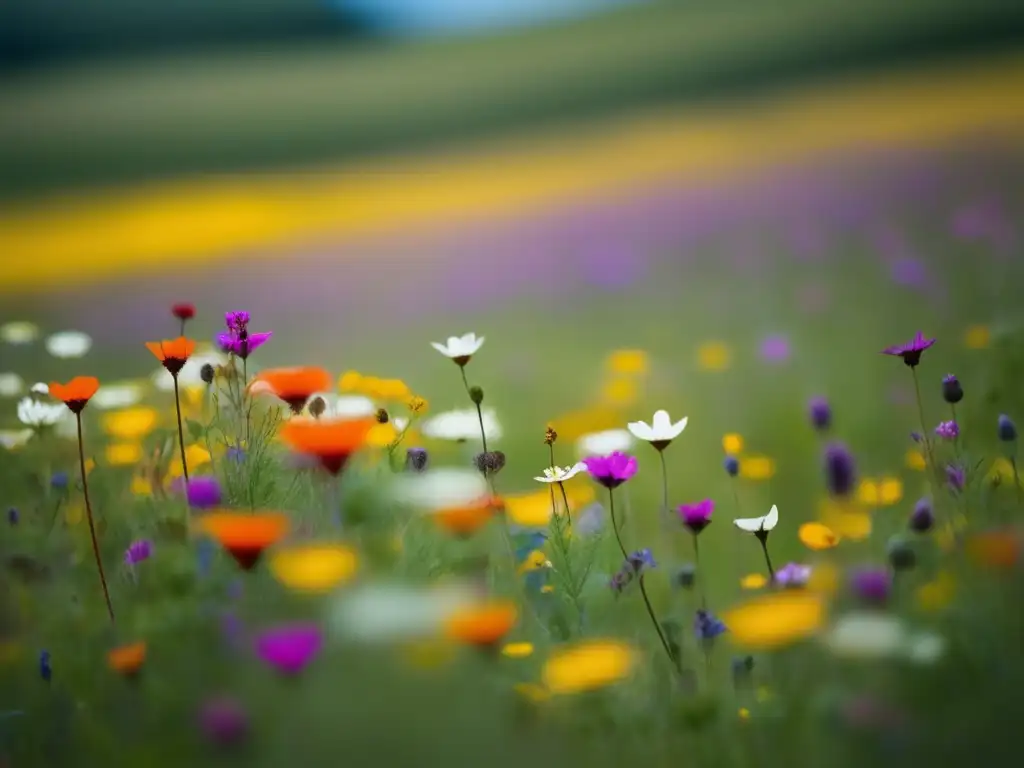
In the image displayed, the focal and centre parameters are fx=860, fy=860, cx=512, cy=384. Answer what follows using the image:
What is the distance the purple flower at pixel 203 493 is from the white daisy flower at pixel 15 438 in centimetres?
31

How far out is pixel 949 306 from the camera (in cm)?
100

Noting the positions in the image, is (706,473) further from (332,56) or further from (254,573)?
(332,56)

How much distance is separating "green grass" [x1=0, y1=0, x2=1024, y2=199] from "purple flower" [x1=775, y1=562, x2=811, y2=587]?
791mm

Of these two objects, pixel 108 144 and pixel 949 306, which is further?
pixel 108 144

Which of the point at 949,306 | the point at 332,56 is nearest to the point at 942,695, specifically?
the point at 949,306

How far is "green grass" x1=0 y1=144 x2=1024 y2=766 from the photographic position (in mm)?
532

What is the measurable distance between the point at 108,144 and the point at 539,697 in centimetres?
115

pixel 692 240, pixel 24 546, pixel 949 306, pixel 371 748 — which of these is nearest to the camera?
pixel 371 748

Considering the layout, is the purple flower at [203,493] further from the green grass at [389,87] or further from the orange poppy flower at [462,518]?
the green grass at [389,87]

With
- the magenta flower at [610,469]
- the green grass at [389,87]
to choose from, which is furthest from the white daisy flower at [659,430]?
the green grass at [389,87]

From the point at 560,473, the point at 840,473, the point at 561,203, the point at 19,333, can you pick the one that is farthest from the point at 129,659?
the point at 561,203

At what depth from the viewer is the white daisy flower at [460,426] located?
2.81 ft

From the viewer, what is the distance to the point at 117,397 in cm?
100

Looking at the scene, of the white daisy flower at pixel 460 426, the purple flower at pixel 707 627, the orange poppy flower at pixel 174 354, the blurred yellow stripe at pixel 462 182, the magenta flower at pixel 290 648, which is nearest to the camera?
the magenta flower at pixel 290 648
